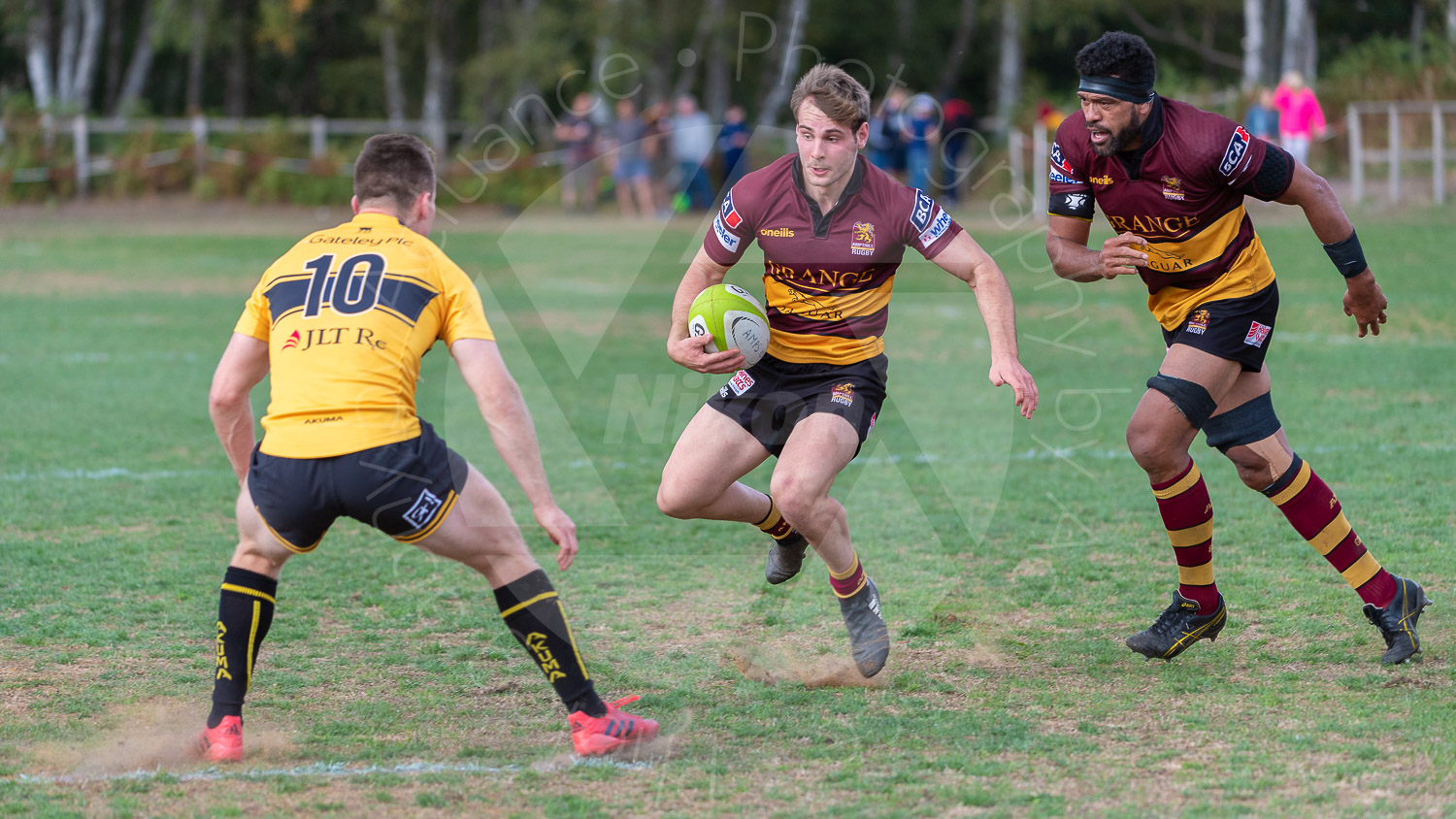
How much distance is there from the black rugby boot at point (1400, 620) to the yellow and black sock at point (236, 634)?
3718mm

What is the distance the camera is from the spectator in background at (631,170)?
26344 mm

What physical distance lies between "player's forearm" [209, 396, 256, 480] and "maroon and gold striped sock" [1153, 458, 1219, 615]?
314 centimetres

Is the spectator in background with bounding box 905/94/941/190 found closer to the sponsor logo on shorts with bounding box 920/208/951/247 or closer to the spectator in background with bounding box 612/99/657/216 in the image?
the spectator in background with bounding box 612/99/657/216

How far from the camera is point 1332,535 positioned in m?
5.11

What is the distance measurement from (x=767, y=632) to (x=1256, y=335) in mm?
2141

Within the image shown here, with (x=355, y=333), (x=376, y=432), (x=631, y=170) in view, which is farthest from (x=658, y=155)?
(x=376, y=432)

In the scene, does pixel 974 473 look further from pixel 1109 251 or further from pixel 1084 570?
pixel 1109 251

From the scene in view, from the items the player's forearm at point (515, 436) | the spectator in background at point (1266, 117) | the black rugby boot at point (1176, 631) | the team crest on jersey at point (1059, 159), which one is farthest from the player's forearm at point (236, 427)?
the spectator in background at point (1266, 117)

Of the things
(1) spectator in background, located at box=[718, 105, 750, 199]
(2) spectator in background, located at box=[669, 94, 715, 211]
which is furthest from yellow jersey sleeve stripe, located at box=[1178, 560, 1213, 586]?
(2) spectator in background, located at box=[669, 94, 715, 211]

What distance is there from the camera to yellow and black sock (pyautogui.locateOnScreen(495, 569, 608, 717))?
13.5 feet

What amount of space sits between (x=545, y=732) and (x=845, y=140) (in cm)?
225

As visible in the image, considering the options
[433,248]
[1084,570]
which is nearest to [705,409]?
[433,248]

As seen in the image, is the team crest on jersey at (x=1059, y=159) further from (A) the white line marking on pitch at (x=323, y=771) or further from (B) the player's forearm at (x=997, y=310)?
(A) the white line marking on pitch at (x=323, y=771)

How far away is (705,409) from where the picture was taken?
5367 mm
